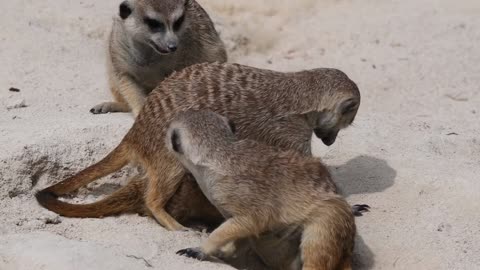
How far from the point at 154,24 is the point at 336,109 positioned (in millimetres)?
1022

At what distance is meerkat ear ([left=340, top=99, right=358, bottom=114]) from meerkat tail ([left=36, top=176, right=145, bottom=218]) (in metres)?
0.88

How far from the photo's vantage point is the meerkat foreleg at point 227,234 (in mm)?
3072

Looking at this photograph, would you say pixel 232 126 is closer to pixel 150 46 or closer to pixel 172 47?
pixel 172 47

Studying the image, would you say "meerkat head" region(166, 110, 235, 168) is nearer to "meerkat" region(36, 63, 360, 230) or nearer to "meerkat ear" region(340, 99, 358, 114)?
"meerkat" region(36, 63, 360, 230)

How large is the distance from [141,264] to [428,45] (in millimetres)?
3427

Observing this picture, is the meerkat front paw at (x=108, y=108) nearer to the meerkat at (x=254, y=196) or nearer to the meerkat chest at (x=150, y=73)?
the meerkat chest at (x=150, y=73)

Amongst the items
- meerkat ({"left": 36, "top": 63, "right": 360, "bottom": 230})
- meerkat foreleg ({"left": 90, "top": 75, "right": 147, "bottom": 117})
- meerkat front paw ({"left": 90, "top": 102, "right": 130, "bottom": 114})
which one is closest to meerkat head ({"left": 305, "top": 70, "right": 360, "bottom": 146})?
meerkat ({"left": 36, "top": 63, "right": 360, "bottom": 230})

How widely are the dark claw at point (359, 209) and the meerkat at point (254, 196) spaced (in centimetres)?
46

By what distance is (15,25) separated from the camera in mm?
5359

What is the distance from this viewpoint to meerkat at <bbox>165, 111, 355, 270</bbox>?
308 centimetres

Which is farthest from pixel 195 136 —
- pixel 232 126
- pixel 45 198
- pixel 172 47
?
pixel 172 47

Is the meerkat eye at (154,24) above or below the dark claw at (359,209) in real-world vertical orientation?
above

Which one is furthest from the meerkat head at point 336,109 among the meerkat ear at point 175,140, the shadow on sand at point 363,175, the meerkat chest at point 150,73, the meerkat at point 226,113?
the meerkat chest at point 150,73

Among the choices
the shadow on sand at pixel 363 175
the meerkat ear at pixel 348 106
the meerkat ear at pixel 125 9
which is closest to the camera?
the meerkat ear at pixel 348 106
